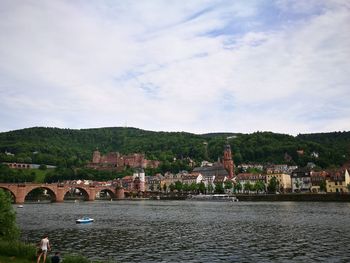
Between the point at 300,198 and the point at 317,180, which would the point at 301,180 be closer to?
the point at 317,180

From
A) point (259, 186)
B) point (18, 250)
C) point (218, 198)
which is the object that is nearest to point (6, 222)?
point (18, 250)

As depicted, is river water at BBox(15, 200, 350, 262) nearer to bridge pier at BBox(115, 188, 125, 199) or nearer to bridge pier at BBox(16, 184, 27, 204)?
bridge pier at BBox(16, 184, 27, 204)

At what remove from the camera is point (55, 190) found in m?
143

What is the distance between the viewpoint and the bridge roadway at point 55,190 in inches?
5025

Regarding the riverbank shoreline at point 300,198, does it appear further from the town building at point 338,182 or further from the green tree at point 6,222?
the green tree at point 6,222

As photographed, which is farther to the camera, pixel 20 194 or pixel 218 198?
pixel 218 198

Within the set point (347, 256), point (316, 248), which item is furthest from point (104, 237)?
point (347, 256)

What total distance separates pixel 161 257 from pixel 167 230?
18.0m

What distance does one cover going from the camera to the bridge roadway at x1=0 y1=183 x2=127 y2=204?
128 metres

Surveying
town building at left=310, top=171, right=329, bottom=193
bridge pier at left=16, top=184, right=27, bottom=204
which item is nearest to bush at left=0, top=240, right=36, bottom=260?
bridge pier at left=16, top=184, right=27, bottom=204

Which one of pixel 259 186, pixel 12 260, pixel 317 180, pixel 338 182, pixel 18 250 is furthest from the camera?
pixel 259 186

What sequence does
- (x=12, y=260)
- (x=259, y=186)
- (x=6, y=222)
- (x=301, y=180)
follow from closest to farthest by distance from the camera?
1. (x=12, y=260)
2. (x=6, y=222)
3. (x=259, y=186)
4. (x=301, y=180)

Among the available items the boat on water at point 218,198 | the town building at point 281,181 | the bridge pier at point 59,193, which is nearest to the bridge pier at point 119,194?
the bridge pier at point 59,193

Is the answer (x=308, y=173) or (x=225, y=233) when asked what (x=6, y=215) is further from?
→ (x=308, y=173)
